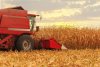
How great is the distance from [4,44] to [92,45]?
6036 mm

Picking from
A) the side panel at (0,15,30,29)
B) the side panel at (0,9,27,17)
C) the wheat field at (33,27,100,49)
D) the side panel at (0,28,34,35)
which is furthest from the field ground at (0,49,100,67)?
A: the wheat field at (33,27,100,49)

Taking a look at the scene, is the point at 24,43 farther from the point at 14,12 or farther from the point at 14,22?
the point at 14,12

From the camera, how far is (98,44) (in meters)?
20.5

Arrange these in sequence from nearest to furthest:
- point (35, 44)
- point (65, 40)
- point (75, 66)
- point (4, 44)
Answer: point (75, 66) → point (4, 44) → point (35, 44) → point (65, 40)

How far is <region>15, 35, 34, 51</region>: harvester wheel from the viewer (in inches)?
664

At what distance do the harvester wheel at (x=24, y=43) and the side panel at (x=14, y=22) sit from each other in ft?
1.79

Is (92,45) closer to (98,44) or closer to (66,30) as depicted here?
(98,44)

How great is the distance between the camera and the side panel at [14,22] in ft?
54.2

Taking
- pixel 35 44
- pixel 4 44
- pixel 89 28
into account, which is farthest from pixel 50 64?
pixel 89 28

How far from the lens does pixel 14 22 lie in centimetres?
→ 1688

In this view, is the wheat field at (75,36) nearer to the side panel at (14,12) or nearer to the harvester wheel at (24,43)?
the harvester wheel at (24,43)

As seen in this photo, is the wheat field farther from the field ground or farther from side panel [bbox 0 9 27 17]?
the field ground

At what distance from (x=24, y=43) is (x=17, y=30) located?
731 mm

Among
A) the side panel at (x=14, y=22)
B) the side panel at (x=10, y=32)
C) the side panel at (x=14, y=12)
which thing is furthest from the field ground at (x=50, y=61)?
the side panel at (x=14, y=12)
